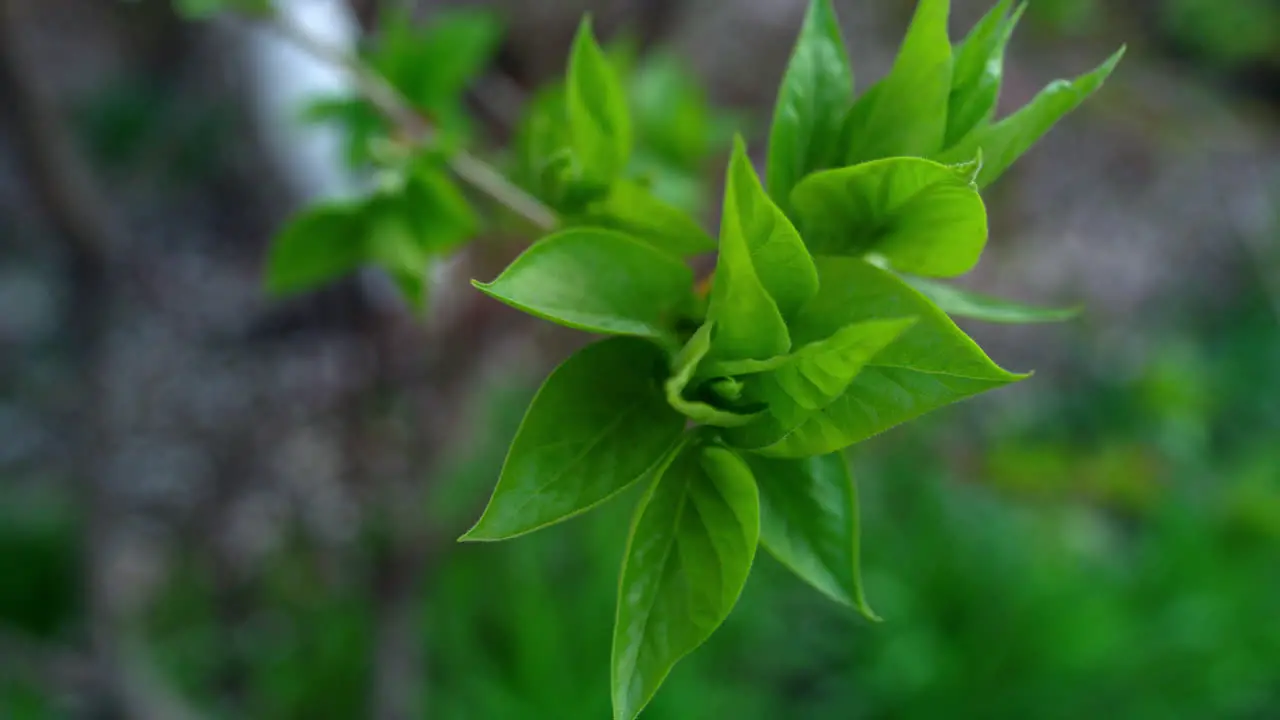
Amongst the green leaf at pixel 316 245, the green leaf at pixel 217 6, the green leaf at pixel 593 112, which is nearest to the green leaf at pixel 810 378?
the green leaf at pixel 593 112

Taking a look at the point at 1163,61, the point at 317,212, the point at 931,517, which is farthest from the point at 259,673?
the point at 1163,61

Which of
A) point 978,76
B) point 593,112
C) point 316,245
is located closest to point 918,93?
point 978,76

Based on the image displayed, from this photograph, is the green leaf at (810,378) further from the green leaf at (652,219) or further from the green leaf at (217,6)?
the green leaf at (217,6)

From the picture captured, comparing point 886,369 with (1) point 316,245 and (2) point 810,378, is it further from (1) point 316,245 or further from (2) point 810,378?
(1) point 316,245

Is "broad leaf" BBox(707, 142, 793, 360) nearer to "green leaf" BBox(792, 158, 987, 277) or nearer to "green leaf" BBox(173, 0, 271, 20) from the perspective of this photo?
"green leaf" BBox(792, 158, 987, 277)

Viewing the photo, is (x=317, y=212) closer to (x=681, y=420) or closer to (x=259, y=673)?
(x=681, y=420)

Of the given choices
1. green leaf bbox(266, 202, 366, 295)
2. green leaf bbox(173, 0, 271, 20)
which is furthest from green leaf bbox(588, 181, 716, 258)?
green leaf bbox(173, 0, 271, 20)
